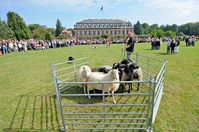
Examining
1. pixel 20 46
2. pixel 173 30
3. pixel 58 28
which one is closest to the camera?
pixel 20 46

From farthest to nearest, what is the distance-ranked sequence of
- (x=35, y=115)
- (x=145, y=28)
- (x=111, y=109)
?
(x=145, y=28) < (x=111, y=109) < (x=35, y=115)

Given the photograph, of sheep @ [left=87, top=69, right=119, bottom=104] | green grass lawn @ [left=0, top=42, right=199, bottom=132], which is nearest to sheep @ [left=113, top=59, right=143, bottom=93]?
sheep @ [left=87, top=69, right=119, bottom=104]

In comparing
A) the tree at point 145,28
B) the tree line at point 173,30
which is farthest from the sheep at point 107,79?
the tree at point 145,28

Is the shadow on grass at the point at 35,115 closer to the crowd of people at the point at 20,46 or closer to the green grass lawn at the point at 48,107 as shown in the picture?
the green grass lawn at the point at 48,107

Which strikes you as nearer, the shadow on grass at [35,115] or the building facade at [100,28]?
the shadow on grass at [35,115]

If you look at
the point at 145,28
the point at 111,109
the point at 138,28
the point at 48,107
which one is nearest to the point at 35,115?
the point at 48,107

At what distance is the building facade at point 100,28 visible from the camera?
465 feet

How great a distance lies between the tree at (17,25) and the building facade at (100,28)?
50.4 meters

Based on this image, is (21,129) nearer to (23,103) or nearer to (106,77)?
(23,103)

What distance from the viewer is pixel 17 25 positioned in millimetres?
91375

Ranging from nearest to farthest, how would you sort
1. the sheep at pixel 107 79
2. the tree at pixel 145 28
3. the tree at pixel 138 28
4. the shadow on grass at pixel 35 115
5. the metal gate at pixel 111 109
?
the metal gate at pixel 111 109, the shadow on grass at pixel 35 115, the sheep at pixel 107 79, the tree at pixel 138 28, the tree at pixel 145 28

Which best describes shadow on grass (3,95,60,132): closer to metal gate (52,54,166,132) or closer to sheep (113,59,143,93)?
metal gate (52,54,166,132)

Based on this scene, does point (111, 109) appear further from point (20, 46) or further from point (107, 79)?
point (20, 46)

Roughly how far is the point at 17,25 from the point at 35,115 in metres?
94.0
